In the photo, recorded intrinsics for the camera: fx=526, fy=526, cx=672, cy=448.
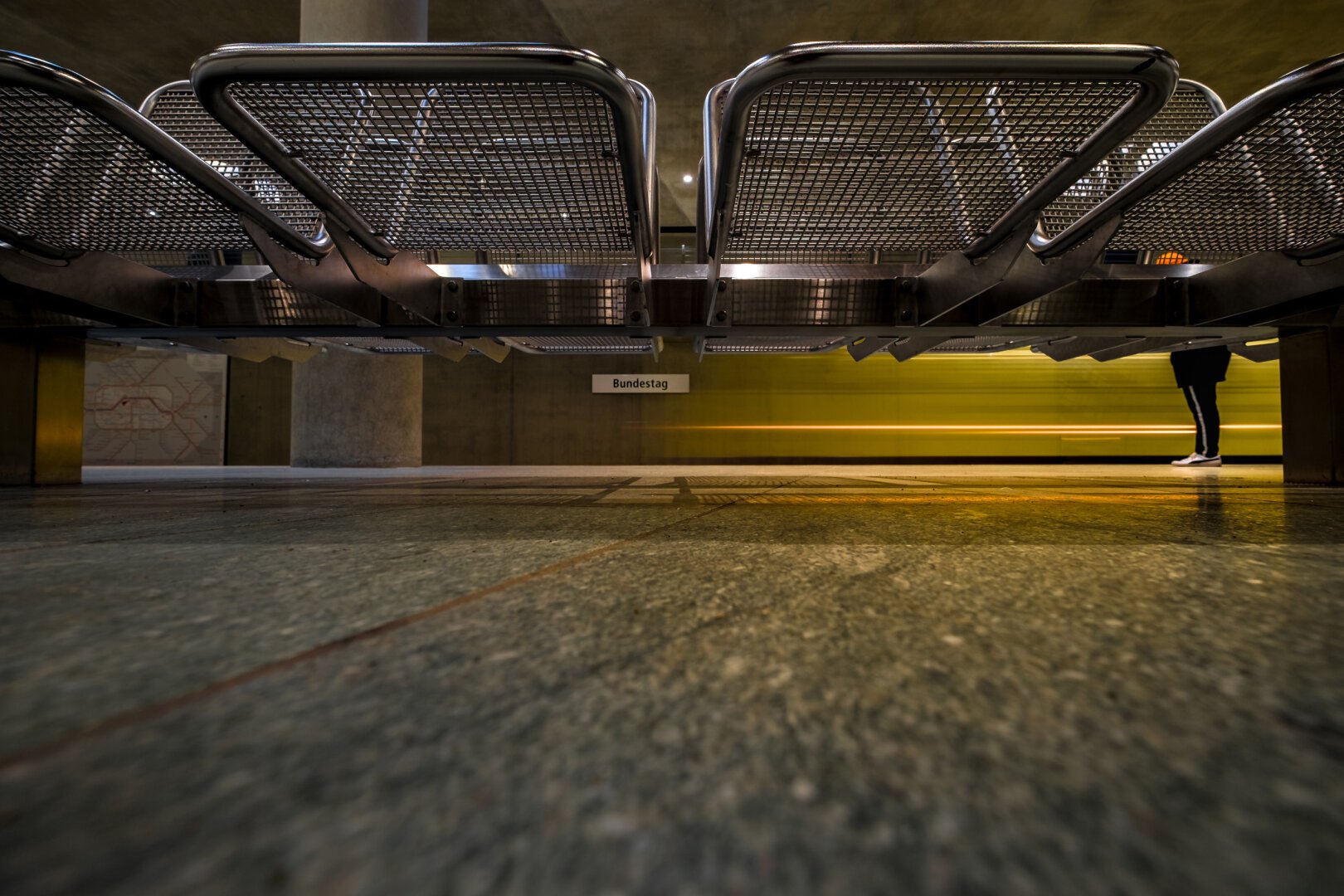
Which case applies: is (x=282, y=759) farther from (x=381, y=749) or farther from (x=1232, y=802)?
(x=1232, y=802)

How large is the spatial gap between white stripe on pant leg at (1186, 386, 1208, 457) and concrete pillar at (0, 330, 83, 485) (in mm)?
8206

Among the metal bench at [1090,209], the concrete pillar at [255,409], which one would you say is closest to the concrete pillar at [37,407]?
the metal bench at [1090,209]

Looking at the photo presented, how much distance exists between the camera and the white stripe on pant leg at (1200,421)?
200 inches

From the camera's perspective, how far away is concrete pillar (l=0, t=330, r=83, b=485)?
2396 mm

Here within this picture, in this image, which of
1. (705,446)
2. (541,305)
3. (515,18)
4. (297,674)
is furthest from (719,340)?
(705,446)

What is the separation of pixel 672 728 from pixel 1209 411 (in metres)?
7.09

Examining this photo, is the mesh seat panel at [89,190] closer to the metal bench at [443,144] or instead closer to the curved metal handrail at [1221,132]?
the metal bench at [443,144]

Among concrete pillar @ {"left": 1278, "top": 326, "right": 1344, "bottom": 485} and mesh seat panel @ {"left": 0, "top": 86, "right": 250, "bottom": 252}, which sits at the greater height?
mesh seat panel @ {"left": 0, "top": 86, "right": 250, "bottom": 252}

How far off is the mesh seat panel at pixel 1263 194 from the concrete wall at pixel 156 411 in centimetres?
1165

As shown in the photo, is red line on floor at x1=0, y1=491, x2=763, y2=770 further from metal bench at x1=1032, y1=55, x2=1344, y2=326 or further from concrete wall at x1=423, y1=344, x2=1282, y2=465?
concrete wall at x1=423, y1=344, x2=1282, y2=465

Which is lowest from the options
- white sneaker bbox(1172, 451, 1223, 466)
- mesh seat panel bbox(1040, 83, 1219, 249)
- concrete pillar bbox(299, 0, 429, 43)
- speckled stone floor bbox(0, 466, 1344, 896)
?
speckled stone floor bbox(0, 466, 1344, 896)

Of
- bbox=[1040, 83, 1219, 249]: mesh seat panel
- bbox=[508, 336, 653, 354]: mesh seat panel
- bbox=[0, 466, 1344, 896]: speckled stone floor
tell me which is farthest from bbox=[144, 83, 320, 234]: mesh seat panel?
bbox=[1040, 83, 1219, 249]: mesh seat panel

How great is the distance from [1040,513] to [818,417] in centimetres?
677

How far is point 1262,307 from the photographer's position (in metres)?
1.86
